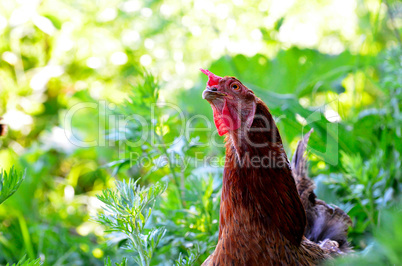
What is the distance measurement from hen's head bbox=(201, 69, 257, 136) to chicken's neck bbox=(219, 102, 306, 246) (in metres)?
0.02

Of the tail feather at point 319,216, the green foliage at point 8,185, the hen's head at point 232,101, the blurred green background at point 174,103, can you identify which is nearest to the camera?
the green foliage at point 8,185

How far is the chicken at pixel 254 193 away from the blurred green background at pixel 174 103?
0.12m

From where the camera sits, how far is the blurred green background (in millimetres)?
1089

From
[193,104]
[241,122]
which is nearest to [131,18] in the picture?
[193,104]

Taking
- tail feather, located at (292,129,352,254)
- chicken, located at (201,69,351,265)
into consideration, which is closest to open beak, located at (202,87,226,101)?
chicken, located at (201,69,351,265)

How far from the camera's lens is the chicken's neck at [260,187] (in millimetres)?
772

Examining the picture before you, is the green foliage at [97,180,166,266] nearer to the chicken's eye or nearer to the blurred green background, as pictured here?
the blurred green background

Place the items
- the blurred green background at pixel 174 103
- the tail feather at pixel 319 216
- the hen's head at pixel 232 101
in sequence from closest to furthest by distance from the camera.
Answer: the hen's head at pixel 232 101 < the tail feather at pixel 319 216 < the blurred green background at pixel 174 103

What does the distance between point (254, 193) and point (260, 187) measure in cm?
2

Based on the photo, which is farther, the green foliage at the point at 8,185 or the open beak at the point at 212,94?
the open beak at the point at 212,94

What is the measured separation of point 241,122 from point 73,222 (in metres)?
1.21

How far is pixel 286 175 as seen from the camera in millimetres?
809

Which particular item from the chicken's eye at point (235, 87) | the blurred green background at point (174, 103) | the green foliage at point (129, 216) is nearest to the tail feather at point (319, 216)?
the blurred green background at point (174, 103)

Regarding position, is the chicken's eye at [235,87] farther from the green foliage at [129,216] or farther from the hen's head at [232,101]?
the green foliage at [129,216]
